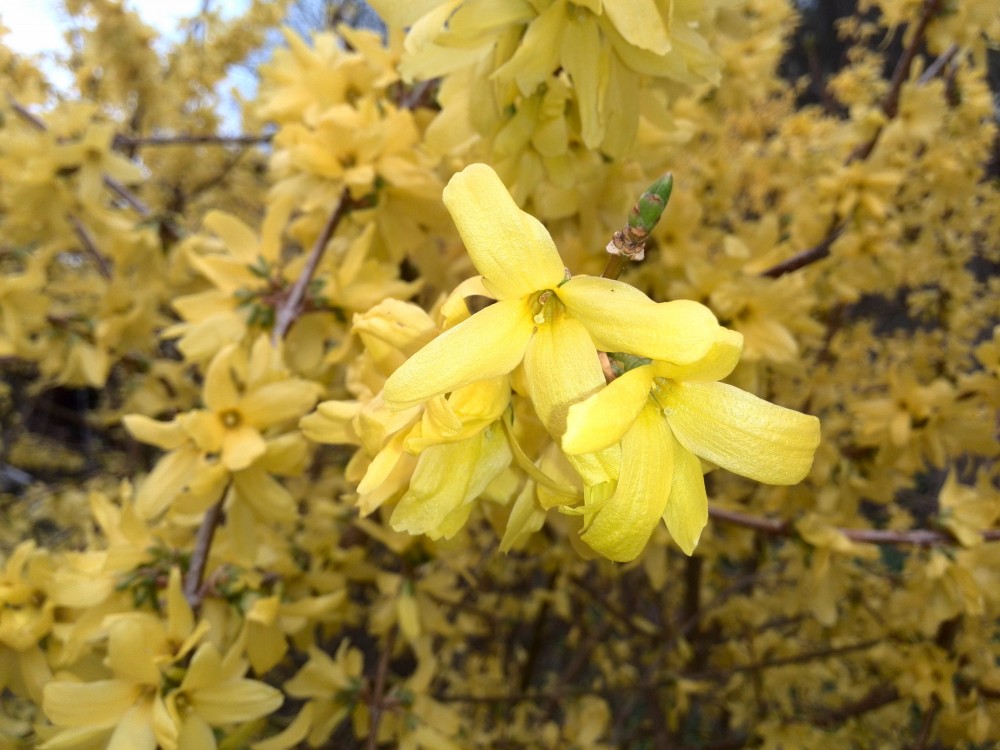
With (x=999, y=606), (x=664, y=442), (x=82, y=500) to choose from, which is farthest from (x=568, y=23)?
(x=82, y=500)

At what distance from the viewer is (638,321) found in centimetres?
50

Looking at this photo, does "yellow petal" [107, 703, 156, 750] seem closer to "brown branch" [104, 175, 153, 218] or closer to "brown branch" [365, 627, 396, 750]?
"brown branch" [365, 627, 396, 750]

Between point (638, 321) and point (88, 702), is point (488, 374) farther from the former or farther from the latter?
point (88, 702)

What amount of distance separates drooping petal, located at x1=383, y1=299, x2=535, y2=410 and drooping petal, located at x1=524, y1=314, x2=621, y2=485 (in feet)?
0.05

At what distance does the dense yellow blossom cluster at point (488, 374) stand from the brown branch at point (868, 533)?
13 mm

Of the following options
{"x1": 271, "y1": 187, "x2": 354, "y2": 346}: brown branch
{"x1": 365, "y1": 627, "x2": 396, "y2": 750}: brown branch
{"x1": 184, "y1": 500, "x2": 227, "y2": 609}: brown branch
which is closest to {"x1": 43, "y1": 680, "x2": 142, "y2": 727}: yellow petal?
{"x1": 184, "y1": 500, "x2": 227, "y2": 609}: brown branch

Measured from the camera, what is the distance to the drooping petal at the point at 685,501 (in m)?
0.54

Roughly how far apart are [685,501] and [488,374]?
0.19m

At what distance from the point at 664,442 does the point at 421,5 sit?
0.63 meters

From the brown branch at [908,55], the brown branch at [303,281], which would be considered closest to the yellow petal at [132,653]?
the brown branch at [303,281]

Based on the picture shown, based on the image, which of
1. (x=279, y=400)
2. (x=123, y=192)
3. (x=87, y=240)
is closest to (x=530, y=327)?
(x=279, y=400)

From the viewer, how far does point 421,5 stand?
0.84 meters

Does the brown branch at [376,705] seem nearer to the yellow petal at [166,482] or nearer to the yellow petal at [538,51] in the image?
the yellow petal at [166,482]

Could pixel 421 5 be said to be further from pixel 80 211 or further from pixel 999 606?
pixel 999 606
